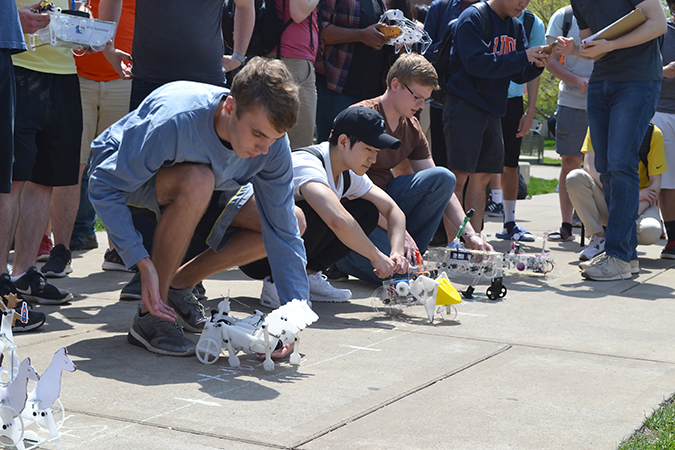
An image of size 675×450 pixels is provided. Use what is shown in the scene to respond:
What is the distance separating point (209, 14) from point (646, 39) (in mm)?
2718

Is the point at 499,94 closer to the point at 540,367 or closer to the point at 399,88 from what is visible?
the point at 399,88

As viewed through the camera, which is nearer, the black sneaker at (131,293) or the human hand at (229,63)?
the black sneaker at (131,293)

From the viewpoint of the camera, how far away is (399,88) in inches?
178

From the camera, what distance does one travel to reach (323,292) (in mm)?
4195

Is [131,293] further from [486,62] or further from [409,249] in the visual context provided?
[486,62]

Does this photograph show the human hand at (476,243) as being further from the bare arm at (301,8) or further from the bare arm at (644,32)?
the bare arm at (301,8)

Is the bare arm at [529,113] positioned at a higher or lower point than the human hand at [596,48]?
lower

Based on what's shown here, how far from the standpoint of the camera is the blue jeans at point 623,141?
16.3ft

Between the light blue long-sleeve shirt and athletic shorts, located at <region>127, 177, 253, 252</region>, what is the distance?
50 mm

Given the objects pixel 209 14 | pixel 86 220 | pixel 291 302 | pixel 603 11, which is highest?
pixel 603 11

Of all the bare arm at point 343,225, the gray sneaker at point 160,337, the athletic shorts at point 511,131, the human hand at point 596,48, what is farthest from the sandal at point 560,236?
the gray sneaker at point 160,337

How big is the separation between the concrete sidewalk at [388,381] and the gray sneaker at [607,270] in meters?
0.65

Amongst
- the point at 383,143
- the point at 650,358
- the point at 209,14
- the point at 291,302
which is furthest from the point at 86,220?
the point at 650,358

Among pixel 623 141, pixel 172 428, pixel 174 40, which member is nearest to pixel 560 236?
pixel 623 141
